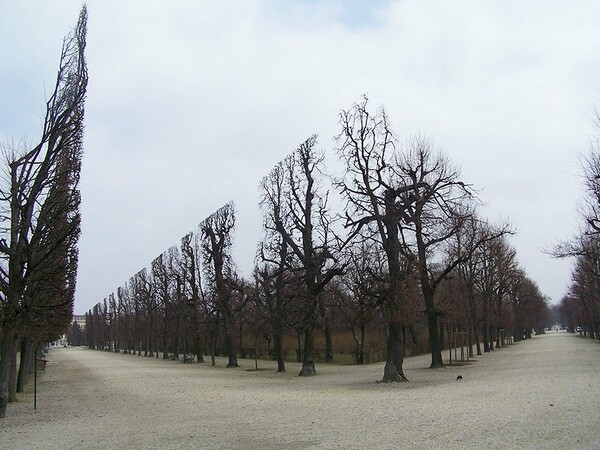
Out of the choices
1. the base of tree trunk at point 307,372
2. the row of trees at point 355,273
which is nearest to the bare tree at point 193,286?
the row of trees at point 355,273

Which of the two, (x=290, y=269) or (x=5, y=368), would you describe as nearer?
(x=5, y=368)

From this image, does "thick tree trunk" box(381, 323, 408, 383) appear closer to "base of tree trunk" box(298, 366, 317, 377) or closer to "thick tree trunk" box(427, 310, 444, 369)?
"base of tree trunk" box(298, 366, 317, 377)

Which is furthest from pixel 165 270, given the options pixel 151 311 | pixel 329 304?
pixel 329 304

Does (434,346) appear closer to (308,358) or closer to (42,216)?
(308,358)

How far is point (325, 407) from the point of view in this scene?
17.0 m

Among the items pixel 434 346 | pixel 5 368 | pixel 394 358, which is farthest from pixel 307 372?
pixel 5 368

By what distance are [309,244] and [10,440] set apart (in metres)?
21.0

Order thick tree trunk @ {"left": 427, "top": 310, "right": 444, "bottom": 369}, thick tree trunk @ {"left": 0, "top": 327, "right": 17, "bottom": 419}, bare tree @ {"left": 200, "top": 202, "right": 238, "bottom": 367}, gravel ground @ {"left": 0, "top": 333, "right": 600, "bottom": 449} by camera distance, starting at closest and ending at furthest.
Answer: gravel ground @ {"left": 0, "top": 333, "right": 600, "bottom": 449}, thick tree trunk @ {"left": 0, "top": 327, "right": 17, "bottom": 419}, thick tree trunk @ {"left": 427, "top": 310, "right": 444, "bottom": 369}, bare tree @ {"left": 200, "top": 202, "right": 238, "bottom": 367}

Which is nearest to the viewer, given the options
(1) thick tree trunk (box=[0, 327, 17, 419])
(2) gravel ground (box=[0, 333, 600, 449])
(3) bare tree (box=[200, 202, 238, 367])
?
(2) gravel ground (box=[0, 333, 600, 449])

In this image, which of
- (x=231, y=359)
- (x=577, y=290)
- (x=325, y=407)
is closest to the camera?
(x=325, y=407)

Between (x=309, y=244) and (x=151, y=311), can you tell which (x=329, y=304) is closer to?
(x=309, y=244)

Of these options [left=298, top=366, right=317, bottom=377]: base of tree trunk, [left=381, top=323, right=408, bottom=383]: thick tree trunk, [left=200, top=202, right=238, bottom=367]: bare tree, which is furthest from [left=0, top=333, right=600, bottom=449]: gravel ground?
[left=200, top=202, right=238, bottom=367]: bare tree

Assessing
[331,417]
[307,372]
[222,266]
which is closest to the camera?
[331,417]

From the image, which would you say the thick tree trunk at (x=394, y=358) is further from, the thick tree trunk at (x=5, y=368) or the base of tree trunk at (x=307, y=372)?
the thick tree trunk at (x=5, y=368)
